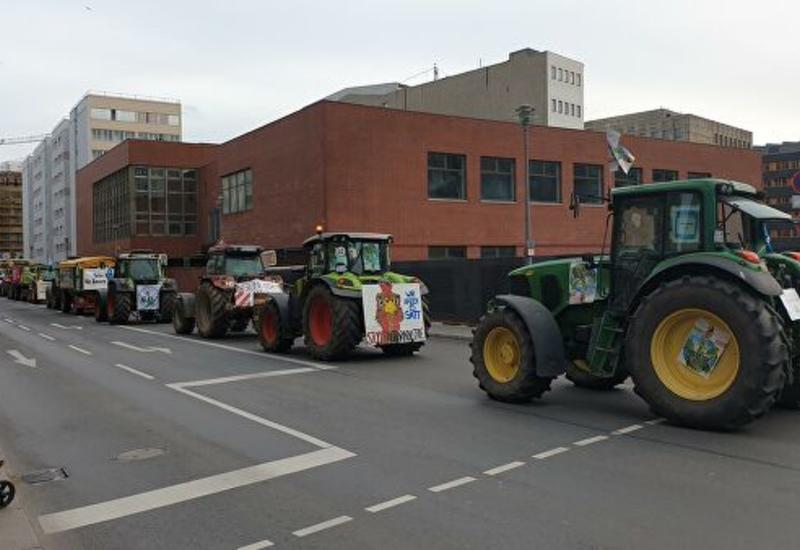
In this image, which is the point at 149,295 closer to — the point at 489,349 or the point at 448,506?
the point at 489,349

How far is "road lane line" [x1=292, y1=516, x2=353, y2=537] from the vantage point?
525 cm

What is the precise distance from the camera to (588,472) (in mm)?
6477

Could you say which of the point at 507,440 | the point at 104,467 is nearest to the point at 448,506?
the point at 507,440

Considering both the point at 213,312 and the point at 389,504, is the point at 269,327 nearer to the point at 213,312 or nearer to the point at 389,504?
the point at 213,312

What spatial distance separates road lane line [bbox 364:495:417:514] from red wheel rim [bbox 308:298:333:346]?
9069mm

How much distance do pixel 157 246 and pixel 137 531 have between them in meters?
51.9

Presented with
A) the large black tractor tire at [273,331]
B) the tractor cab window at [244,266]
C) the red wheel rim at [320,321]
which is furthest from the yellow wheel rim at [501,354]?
the tractor cab window at [244,266]

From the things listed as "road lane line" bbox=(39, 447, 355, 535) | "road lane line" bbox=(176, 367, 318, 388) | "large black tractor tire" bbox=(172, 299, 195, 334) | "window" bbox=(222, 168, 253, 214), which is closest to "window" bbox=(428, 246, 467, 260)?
"window" bbox=(222, 168, 253, 214)

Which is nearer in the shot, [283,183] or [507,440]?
[507,440]

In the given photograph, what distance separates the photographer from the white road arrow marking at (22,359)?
51.1ft

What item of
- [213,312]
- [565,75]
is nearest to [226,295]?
[213,312]

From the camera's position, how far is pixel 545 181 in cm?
4194

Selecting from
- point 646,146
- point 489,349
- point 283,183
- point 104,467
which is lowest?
point 104,467

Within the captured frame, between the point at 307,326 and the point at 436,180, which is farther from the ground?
the point at 436,180
